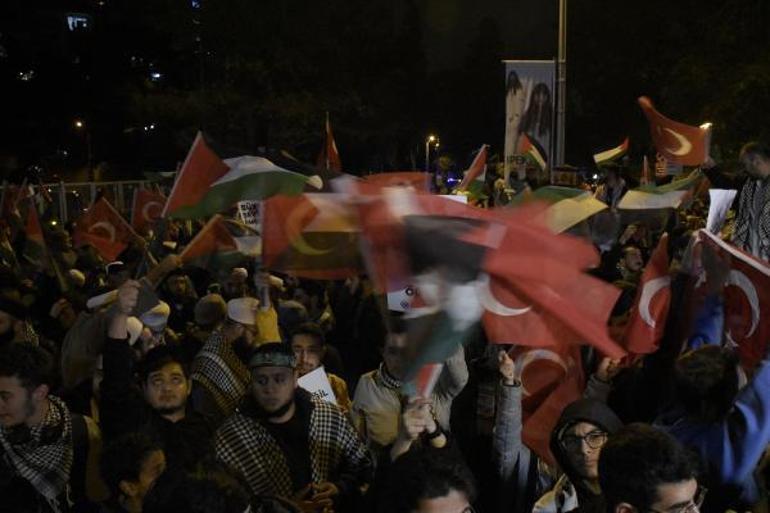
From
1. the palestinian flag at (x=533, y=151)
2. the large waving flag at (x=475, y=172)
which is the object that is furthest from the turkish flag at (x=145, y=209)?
the palestinian flag at (x=533, y=151)

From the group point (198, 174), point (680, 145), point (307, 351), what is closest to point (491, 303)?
point (307, 351)

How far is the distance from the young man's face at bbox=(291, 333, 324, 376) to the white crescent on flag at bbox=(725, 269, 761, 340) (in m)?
2.12

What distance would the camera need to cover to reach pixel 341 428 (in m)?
4.32

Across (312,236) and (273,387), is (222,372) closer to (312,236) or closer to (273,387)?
(273,387)

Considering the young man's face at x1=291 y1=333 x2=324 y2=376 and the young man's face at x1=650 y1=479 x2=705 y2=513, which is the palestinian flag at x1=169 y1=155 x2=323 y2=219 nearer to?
the young man's face at x1=291 y1=333 x2=324 y2=376

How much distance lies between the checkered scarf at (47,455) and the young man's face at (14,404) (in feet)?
0.15

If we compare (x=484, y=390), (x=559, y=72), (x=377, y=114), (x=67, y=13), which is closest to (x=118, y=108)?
(x=377, y=114)

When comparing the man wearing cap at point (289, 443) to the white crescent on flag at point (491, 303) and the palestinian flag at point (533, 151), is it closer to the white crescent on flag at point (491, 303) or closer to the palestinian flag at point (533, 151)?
the white crescent on flag at point (491, 303)

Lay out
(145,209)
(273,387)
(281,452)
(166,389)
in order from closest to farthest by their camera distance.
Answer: (281,452) < (273,387) < (166,389) < (145,209)

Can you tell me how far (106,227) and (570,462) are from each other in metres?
8.08

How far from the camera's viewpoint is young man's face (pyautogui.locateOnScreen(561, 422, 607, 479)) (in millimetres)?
3750

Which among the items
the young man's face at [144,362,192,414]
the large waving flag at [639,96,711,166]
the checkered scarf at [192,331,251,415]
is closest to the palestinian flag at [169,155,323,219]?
the checkered scarf at [192,331,251,415]

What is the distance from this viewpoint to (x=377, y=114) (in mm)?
43906

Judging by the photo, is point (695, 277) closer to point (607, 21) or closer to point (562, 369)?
point (562, 369)
